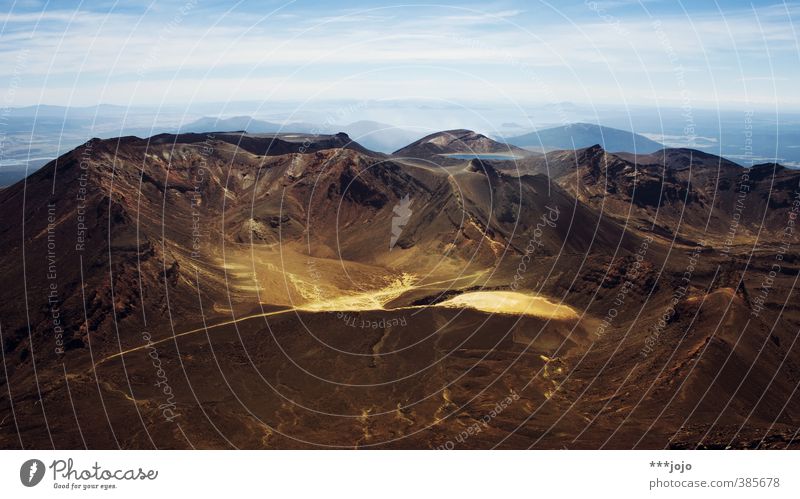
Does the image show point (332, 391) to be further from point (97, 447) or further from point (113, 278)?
point (113, 278)

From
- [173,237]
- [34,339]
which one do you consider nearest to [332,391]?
[34,339]
